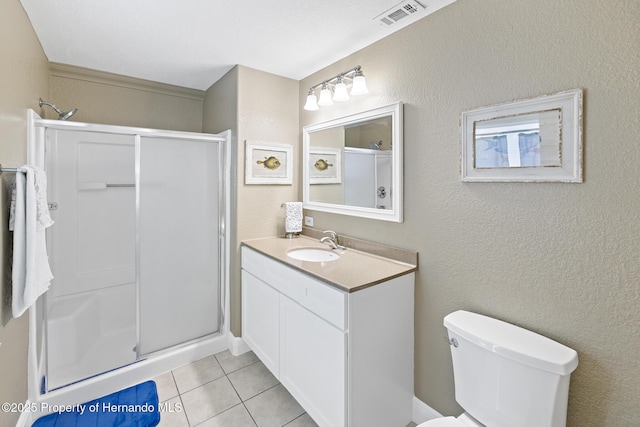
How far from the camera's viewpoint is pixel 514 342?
114 cm

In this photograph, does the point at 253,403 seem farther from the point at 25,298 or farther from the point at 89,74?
the point at 89,74

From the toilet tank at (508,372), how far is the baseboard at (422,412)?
1.32 feet

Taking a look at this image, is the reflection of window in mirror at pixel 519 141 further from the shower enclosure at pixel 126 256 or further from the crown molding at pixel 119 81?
the crown molding at pixel 119 81

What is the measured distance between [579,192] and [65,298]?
2.92 m

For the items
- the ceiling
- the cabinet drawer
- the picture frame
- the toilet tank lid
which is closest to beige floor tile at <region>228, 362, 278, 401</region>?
the cabinet drawer

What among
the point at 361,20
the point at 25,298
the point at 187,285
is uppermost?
the point at 361,20

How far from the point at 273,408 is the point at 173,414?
605 millimetres

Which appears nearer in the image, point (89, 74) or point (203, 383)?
point (203, 383)

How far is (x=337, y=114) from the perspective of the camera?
2.18m

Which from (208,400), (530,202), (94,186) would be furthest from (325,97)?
(208,400)

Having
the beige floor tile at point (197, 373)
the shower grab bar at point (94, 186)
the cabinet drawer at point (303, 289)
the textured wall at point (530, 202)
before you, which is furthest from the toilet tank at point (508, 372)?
the shower grab bar at point (94, 186)

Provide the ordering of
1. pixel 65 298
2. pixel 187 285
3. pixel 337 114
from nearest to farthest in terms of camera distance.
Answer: pixel 65 298 < pixel 337 114 < pixel 187 285

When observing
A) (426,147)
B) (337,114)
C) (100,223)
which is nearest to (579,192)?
(426,147)

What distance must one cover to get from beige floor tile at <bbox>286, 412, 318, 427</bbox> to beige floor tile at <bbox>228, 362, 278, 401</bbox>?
1.15 ft
